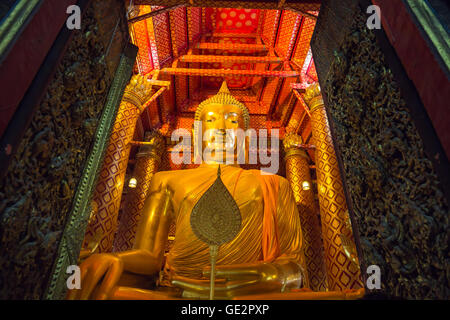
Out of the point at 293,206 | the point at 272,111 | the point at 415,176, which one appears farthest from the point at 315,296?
the point at 272,111

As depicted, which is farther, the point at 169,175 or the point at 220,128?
the point at 220,128

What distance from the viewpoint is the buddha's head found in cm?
347

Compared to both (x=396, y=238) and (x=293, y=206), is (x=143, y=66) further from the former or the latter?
(x=396, y=238)

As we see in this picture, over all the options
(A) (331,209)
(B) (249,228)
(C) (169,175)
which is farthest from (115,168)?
(A) (331,209)

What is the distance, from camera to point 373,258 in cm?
144

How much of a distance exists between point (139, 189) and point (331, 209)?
3.48m

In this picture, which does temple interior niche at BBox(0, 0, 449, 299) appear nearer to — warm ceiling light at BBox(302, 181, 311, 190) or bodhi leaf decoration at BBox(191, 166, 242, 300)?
bodhi leaf decoration at BBox(191, 166, 242, 300)

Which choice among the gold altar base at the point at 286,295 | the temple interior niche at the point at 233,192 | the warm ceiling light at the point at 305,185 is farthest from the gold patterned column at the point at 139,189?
the gold altar base at the point at 286,295

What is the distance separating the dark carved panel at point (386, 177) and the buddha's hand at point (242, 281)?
648 millimetres

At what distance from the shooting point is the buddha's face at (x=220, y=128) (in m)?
3.46

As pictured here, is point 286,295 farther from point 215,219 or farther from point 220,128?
point 220,128

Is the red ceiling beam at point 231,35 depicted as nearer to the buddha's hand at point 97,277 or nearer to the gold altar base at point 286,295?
the buddha's hand at point 97,277

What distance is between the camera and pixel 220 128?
354cm

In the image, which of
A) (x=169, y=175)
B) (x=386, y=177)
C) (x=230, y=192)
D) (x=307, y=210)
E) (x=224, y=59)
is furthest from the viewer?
(x=224, y=59)
